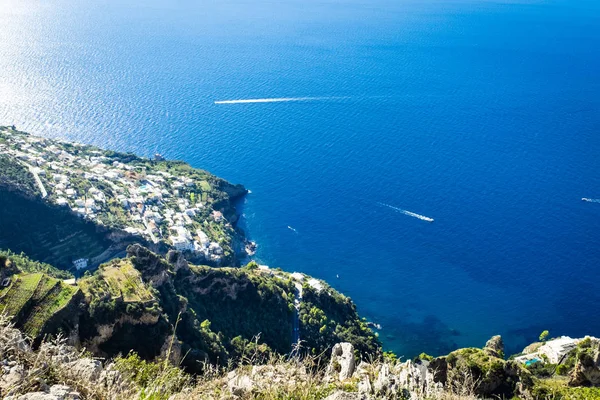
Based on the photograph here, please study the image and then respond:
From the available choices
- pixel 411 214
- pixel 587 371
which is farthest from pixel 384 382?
pixel 411 214

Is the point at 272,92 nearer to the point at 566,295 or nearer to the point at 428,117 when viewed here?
the point at 428,117

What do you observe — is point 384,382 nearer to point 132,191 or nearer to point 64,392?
point 64,392

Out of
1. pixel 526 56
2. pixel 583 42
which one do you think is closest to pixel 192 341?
pixel 526 56

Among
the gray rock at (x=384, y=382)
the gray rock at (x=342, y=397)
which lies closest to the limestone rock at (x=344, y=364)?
the gray rock at (x=384, y=382)

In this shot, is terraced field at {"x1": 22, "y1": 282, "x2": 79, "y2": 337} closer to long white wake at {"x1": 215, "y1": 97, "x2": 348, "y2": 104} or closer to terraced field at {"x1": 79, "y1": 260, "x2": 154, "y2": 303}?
terraced field at {"x1": 79, "y1": 260, "x2": 154, "y2": 303}

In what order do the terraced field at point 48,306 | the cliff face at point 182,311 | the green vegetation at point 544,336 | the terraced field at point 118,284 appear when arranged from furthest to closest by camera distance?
the green vegetation at point 544,336 < the terraced field at point 118,284 < the cliff face at point 182,311 < the terraced field at point 48,306

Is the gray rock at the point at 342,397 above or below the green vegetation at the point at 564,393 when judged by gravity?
below

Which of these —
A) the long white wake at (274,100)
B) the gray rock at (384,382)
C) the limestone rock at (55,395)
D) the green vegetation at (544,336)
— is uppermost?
the long white wake at (274,100)

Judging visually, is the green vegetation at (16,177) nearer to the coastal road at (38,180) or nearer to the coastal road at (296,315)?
the coastal road at (38,180)
